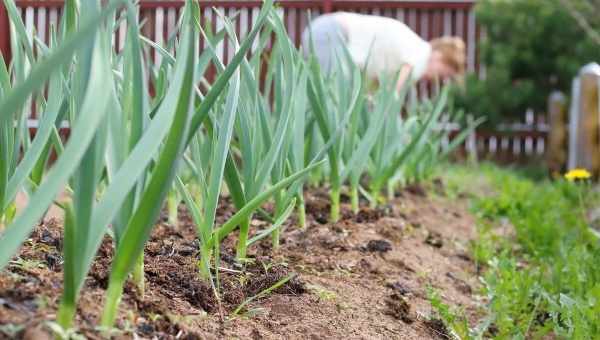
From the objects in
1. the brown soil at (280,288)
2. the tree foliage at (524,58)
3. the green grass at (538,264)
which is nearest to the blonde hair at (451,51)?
the tree foliage at (524,58)

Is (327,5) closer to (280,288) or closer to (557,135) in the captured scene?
(557,135)

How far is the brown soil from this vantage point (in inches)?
34.6

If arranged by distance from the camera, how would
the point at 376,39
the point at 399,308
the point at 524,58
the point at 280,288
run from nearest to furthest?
1. the point at 280,288
2. the point at 399,308
3. the point at 376,39
4. the point at 524,58

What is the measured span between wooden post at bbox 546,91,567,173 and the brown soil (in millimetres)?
4056

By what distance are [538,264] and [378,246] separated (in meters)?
0.66

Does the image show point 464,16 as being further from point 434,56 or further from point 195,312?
point 195,312

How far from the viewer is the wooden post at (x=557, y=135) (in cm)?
594

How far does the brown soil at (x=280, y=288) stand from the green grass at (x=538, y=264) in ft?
0.31

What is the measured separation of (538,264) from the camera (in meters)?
Answer: 2.23

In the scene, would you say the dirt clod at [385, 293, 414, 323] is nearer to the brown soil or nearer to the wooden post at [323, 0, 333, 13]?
the brown soil

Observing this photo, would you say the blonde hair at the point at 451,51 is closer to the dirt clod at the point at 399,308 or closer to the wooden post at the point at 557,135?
the wooden post at the point at 557,135

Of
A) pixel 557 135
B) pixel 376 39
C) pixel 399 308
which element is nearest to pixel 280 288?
pixel 399 308

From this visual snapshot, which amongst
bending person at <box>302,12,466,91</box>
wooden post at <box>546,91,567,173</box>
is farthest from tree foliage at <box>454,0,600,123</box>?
bending person at <box>302,12,466,91</box>

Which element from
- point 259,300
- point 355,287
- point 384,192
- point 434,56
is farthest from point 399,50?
point 259,300
